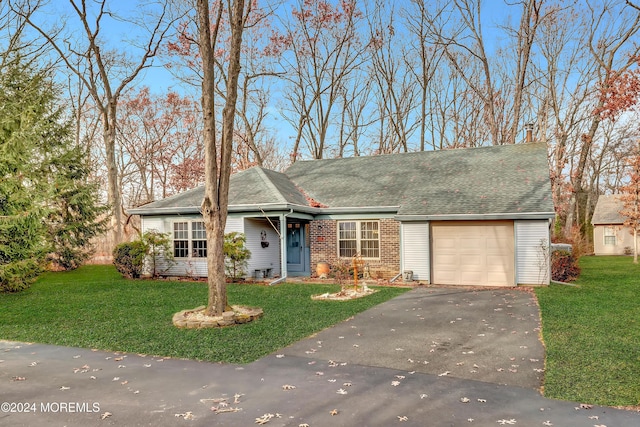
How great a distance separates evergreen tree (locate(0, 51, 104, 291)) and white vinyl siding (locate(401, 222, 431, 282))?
10.8 m

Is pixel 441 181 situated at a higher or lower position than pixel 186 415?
higher

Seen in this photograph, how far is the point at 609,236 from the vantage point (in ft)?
103

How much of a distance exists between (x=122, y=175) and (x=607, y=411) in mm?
33522

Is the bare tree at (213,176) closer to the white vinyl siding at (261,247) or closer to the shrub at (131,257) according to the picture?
the white vinyl siding at (261,247)

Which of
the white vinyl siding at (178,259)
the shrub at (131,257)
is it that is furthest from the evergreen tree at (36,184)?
the white vinyl siding at (178,259)

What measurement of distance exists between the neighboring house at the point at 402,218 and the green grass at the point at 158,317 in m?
2.24

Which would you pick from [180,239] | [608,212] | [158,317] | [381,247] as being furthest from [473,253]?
[608,212]

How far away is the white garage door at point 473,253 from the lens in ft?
44.2

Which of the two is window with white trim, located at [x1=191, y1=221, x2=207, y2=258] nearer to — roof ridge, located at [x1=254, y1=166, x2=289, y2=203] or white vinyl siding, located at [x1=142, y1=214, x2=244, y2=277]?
white vinyl siding, located at [x1=142, y1=214, x2=244, y2=277]

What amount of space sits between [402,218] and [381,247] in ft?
5.16

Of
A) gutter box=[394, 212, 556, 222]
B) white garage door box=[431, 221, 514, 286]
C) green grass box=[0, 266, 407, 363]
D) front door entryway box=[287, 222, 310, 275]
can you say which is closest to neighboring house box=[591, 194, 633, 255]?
white garage door box=[431, 221, 514, 286]

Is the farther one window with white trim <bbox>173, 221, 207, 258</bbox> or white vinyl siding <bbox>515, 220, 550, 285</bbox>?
window with white trim <bbox>173, 221, 207, 258</bbox>

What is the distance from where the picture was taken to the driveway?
4.07 meters

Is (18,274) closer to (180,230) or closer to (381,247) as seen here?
(180,230)
